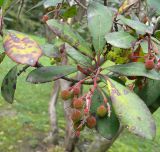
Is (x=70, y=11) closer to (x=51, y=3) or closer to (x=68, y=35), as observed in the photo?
(x=51, y=3)

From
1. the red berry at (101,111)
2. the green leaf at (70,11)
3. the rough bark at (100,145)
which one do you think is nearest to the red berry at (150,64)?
the red berry at (101,111)

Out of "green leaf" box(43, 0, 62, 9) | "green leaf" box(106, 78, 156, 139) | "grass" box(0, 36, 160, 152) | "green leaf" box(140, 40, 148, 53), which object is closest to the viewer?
"green leaf" box(106, 78, 156, 139)

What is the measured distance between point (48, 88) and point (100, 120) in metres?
5.65

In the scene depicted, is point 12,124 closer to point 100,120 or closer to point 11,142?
point 11,142

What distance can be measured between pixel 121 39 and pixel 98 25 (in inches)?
2.5

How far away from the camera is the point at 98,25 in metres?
0.84

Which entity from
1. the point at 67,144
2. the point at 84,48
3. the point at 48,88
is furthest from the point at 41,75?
the point at 48,88

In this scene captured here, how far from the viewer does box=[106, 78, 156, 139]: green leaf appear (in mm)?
677

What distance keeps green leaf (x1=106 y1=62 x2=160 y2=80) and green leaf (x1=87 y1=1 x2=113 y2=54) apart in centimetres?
6

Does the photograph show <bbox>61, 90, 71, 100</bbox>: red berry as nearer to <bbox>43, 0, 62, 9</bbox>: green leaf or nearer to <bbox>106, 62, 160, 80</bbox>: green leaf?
<bbox>106, 62, 160, 80</bbox>: green leaf

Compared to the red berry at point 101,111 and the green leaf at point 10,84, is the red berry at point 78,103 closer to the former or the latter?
the red berry at point 101,111

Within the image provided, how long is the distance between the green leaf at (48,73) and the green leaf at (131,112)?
10 cm

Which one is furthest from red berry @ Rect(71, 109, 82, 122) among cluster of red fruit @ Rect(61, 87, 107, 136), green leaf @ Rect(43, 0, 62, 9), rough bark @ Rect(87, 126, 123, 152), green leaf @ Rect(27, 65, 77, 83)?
rough bark @ Rect(87, 126, 123, 152)

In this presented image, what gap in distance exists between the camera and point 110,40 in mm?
798
